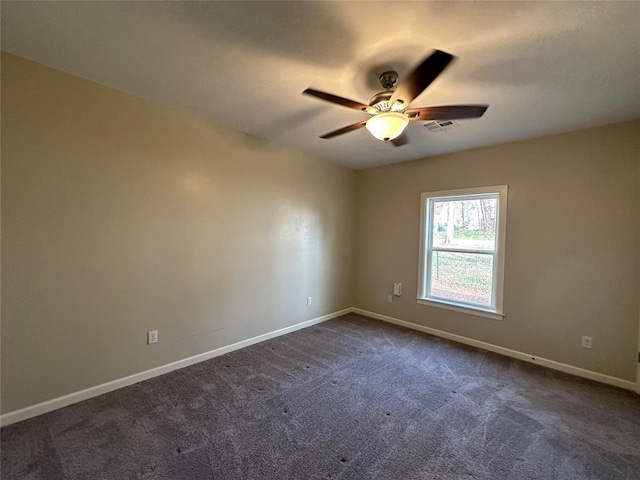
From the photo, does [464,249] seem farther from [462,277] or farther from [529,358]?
[529,358]

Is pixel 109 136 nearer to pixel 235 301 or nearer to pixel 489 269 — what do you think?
pixel 235 301

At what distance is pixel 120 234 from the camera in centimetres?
230

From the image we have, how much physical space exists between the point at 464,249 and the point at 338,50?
288 cm

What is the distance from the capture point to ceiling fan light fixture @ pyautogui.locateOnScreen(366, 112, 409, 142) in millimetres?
1761

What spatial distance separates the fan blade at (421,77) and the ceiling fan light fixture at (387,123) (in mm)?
91

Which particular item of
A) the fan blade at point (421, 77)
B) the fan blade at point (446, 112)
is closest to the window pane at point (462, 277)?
the fan blade at point (446, 112)

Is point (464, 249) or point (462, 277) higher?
point (464, 249)

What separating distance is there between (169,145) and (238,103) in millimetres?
789

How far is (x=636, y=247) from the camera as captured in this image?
8.04 feet

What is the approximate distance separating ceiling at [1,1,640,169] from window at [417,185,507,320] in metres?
1.11

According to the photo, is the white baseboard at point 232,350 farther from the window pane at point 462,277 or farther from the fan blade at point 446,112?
the fan blade at point 446,112

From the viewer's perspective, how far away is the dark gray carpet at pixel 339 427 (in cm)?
157

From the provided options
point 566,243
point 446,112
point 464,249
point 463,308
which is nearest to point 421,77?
point 446,112

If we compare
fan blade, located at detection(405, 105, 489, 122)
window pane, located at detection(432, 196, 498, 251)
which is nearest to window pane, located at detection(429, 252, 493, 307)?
window pane, located at detection(432, 196, 498, 251)
